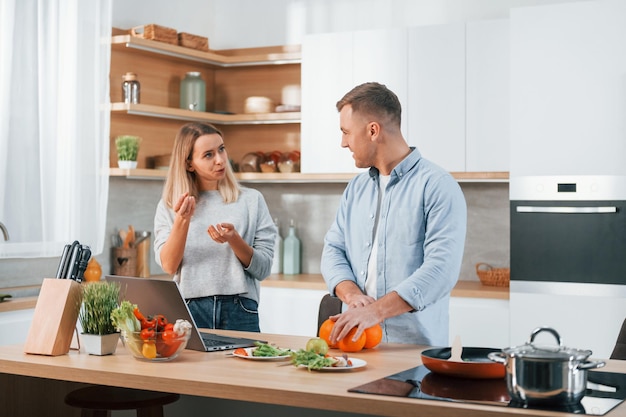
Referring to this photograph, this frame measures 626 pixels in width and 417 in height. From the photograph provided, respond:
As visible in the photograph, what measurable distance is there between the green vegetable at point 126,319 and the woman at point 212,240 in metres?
0.80

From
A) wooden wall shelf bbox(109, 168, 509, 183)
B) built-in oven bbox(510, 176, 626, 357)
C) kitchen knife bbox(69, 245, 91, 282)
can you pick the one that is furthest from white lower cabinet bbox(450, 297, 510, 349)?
kitchen knife bbox(69, 245, 91, 282)

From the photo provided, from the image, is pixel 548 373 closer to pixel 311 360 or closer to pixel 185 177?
pixel 311 360

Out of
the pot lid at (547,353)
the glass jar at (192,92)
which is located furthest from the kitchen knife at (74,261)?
the glass jar at (192,92)

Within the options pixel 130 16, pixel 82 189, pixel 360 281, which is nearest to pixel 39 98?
pixel 82 189

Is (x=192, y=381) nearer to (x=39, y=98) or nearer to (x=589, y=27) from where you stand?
(x=39, y=98)

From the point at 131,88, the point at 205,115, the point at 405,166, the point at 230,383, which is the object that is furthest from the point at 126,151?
the point at 230,383

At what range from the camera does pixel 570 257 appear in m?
4.46

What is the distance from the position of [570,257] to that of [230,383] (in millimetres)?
2800

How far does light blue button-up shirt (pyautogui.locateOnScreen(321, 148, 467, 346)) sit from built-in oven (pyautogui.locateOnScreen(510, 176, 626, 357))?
1.66 m

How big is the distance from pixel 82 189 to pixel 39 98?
52 centimetres

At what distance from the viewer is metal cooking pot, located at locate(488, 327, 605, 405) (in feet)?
5.90

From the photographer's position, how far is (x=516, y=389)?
1836mm

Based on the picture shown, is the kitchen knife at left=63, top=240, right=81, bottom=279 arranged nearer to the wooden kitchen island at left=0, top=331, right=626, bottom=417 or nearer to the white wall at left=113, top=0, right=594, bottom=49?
the wooden kitchen island at left=0, top=331, right=626, bottom=417

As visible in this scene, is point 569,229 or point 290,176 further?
point 290,176
